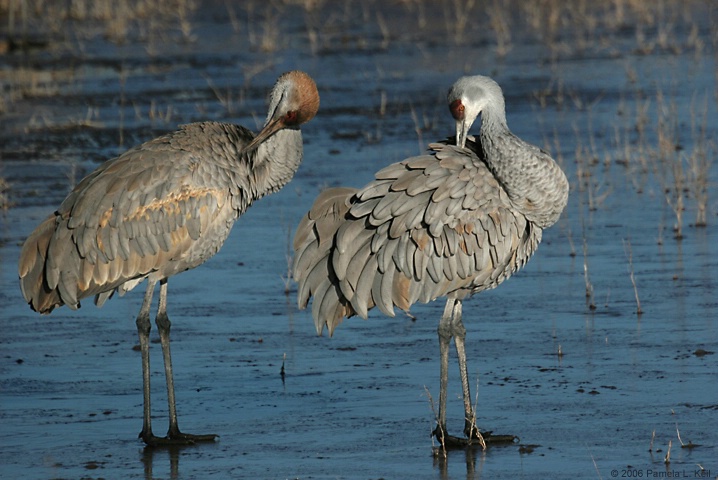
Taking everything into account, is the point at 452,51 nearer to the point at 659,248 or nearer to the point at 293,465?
the point at 659,248

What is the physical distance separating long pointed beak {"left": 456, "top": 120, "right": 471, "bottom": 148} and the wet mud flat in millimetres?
1384

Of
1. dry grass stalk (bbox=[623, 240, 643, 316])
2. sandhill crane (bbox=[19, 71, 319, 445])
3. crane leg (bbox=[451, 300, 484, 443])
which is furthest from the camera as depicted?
dry grass stalk (bbox=[623, 240, 643, 316])

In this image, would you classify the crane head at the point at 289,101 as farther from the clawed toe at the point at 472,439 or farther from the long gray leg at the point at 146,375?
the clawed toe at the point at 472,439

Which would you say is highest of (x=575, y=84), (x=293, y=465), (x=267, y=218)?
(x=575, y=84)

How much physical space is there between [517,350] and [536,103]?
30.1 feet

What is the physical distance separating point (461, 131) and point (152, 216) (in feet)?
5.85

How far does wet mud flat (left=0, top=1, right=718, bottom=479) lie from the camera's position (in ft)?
23.2

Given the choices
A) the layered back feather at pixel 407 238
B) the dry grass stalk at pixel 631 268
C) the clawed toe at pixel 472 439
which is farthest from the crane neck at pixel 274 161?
the dry grass stalk at pixel 631 268

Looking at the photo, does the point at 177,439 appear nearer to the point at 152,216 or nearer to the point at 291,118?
the point at 152,216

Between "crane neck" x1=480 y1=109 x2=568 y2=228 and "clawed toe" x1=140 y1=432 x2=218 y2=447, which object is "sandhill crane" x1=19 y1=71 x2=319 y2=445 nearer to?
"clawed toe" x1=140 y1=432 x2=218 y2=447

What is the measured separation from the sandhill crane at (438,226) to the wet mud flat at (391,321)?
0.58 m

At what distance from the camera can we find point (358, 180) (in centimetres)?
1354

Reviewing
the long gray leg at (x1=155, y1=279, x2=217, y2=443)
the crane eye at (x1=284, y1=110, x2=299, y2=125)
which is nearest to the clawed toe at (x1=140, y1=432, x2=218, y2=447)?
the long gray leg at (x1=155, y1=279, x2=217, y2=443)

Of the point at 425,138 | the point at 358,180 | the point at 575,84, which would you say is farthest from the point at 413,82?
the point at 358,180
